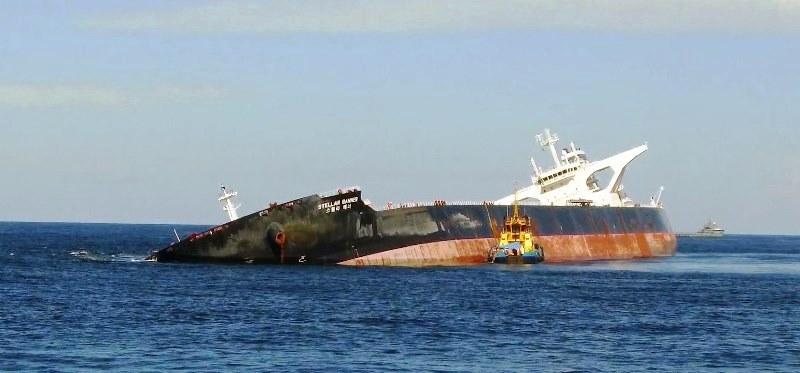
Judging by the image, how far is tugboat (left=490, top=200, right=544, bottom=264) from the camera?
88.6 metres

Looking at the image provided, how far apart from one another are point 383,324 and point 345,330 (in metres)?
2.47

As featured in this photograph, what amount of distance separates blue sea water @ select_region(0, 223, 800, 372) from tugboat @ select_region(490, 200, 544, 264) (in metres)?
10.5

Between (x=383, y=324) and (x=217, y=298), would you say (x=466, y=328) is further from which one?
(x=217, y=298)

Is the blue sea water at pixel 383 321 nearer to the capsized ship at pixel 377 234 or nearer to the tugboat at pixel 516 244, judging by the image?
the capsized ship at pixel 377 234

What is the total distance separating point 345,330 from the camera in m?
45.3

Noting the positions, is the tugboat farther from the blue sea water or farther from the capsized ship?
the blue sea water

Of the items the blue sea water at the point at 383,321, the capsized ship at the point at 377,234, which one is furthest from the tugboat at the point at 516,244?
the blue sea water at the point at 383,321

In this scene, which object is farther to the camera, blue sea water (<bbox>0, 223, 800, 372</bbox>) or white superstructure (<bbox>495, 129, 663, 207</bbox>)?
white superstructure (<bbox>495, 129, 663, 207</bbox>)

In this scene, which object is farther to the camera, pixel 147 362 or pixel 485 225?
pixel 485 225

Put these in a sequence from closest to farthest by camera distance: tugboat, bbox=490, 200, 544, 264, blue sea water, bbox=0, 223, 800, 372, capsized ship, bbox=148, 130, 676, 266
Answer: blue sea water, bbox=0, 223, 800, 372
capsized ship, bbox=148, 130, 676, 266
tugboat, bbox=490, 200, 544, 264

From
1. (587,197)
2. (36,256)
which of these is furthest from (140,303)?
(587,197)

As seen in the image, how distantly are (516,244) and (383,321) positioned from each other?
137ft

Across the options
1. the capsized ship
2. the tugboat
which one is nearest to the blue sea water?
the capsized ship

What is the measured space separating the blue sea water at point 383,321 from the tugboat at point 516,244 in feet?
34.5
